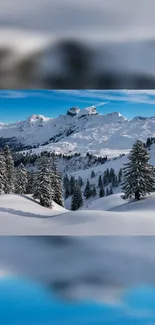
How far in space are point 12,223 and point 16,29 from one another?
2.51 feet

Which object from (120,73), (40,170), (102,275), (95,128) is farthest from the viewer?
(95,128)

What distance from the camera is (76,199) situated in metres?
1.57

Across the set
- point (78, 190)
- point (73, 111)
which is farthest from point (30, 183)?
point (73, 111)

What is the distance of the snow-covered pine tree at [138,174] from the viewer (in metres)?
1.46

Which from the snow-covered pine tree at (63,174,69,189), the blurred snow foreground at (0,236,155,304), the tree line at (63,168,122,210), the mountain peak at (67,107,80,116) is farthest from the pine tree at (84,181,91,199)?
the mountain peak at (67,107,80,116)

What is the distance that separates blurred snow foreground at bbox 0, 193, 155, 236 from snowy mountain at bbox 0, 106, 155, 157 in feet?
0.83

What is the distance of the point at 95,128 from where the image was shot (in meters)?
1.70

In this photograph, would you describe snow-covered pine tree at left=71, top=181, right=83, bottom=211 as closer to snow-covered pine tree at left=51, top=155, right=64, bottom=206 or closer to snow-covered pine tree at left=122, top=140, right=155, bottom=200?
snow-covered pine tree at left=51, top=155, right=64, bottom=206

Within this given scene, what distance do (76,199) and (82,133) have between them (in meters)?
0.33

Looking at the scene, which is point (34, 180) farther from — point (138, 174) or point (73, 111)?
point (138, 174)

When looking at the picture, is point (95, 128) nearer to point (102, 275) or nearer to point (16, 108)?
point (16, 108)

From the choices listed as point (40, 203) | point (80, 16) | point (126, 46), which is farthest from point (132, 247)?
point (80, 16)

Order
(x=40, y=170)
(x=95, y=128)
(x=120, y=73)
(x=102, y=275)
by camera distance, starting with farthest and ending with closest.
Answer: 1. (x=95, y=128)
2. (x=40, y=170)
3. (x=102, y=275)
4. (x=120, y=73)

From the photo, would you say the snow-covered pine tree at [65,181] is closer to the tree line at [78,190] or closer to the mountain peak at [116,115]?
the tree line at [78,190]
